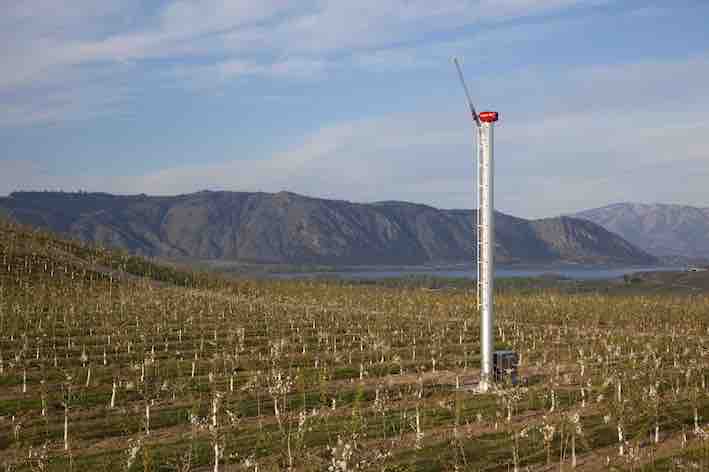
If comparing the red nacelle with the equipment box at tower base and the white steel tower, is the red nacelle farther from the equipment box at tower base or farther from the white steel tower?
the equipment box at tower base

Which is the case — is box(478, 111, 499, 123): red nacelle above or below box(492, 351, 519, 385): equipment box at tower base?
above

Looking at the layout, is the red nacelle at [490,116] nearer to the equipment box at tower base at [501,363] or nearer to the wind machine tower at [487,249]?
the wind machine tower at [487,249]

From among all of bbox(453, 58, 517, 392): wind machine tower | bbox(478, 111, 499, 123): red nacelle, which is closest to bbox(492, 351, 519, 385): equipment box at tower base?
bbox(453, 58, 517, 392): wind machine tower

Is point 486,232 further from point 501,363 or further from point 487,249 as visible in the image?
point 501,363

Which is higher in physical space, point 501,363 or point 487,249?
point 487,249

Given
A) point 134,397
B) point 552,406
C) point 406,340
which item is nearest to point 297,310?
point 406,340

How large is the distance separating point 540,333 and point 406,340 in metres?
6.25

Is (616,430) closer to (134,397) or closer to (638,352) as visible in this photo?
(134,397)

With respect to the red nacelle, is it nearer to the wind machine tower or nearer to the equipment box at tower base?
the wind machine tower

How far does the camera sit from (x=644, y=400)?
16062 millimetres

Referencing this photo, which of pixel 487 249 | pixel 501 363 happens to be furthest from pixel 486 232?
pixel 501 363

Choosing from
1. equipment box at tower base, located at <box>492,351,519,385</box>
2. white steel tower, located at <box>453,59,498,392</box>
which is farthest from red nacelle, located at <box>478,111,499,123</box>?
equipment box at tower base, located at <box>492,351,519,385</box>

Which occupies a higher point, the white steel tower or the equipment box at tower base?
the white steel tower

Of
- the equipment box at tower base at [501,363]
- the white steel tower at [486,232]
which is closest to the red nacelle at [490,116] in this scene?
the white steel tower at [486,232]
